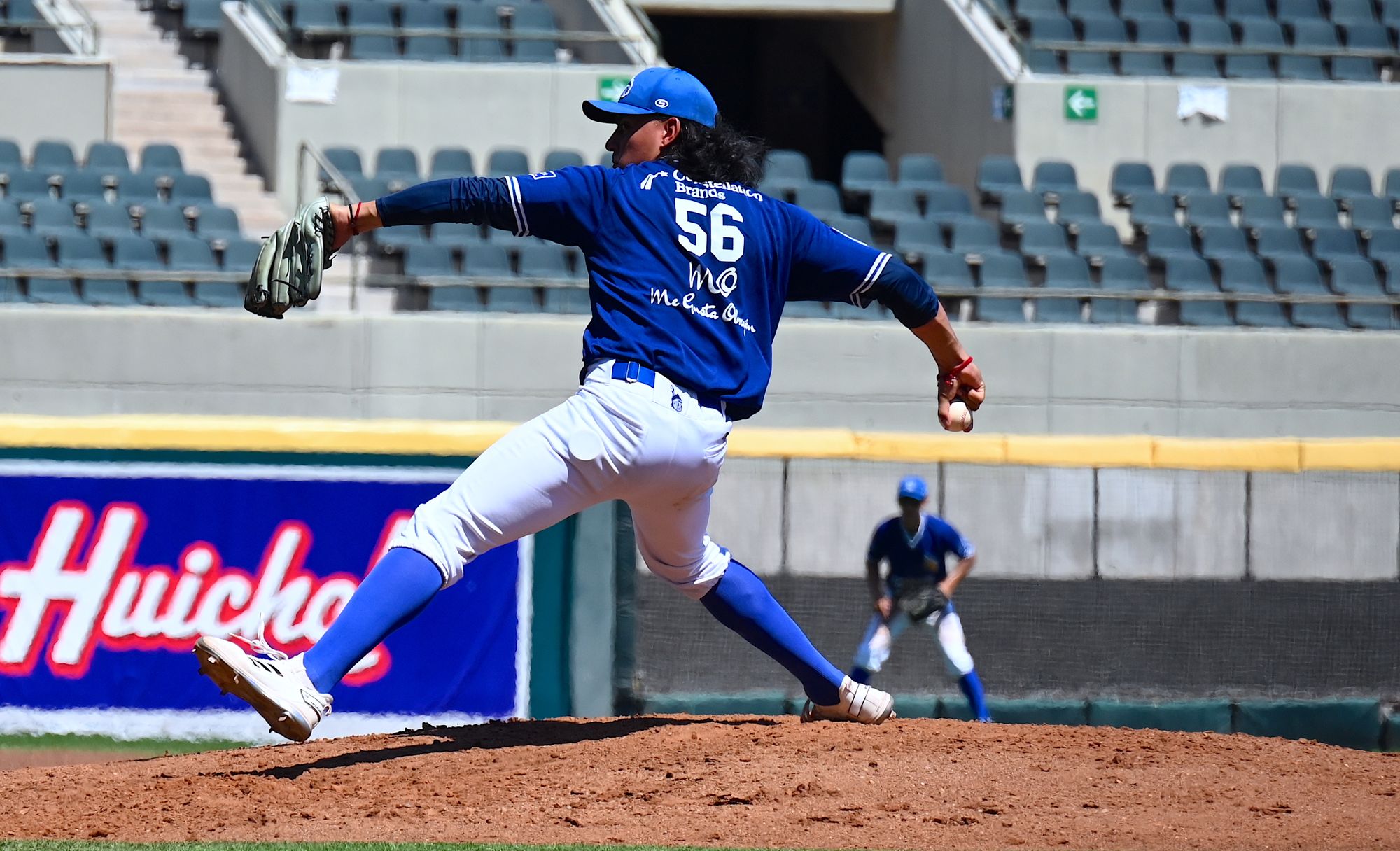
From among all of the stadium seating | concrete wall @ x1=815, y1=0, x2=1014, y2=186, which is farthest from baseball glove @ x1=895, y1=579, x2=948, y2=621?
the stadium seating

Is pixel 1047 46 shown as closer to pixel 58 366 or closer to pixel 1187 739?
pixel 58 366

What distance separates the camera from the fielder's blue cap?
24.5 ft

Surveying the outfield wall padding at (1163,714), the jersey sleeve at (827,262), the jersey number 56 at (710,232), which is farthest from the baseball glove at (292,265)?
the outfield wall padding at (1163,714)

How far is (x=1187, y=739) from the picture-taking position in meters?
4.90

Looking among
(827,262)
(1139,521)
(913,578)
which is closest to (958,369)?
(827,262)

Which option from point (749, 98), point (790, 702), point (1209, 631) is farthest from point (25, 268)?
point (749, 98)

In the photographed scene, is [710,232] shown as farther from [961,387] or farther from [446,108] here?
[446,108]

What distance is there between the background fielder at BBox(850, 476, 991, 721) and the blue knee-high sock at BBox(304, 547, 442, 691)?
11.6 feet

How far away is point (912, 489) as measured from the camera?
7484 millimetres

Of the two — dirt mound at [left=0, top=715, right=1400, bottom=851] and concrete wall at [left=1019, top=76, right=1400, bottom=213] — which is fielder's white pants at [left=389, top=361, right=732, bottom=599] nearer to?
dirt mound at [left=0, top=715, right=1400, bottom=851]

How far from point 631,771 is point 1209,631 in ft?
12.7

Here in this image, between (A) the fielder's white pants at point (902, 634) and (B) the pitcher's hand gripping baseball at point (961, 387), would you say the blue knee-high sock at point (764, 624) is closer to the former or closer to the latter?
(B) the pitcher's hand gripping baseball at point (961, 387)

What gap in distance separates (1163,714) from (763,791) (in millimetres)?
3637

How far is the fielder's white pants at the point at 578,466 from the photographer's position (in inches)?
157
